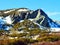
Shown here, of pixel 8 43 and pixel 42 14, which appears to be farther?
pixel 42 14

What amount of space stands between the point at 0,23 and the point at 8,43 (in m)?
122

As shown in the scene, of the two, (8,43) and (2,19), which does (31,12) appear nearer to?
(2,19)

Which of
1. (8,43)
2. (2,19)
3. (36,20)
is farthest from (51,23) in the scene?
(8,43)

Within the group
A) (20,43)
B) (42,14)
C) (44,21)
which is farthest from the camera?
(42,14)

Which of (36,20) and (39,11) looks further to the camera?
(39,11)

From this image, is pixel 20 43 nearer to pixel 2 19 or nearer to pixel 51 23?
pixel 2 19

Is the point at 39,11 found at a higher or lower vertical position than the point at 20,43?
higher

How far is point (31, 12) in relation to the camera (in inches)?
6949

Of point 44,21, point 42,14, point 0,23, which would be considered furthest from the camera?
point 42,14

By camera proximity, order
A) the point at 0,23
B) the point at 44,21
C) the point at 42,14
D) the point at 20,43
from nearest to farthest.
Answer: the point at 20,43 → the point at 0,23 → the point at 44,21 → the point at 42,14

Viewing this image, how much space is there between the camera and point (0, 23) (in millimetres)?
159875

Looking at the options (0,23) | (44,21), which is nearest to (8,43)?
(0,23)

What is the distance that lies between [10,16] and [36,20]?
1701 cm

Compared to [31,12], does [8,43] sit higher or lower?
lower
